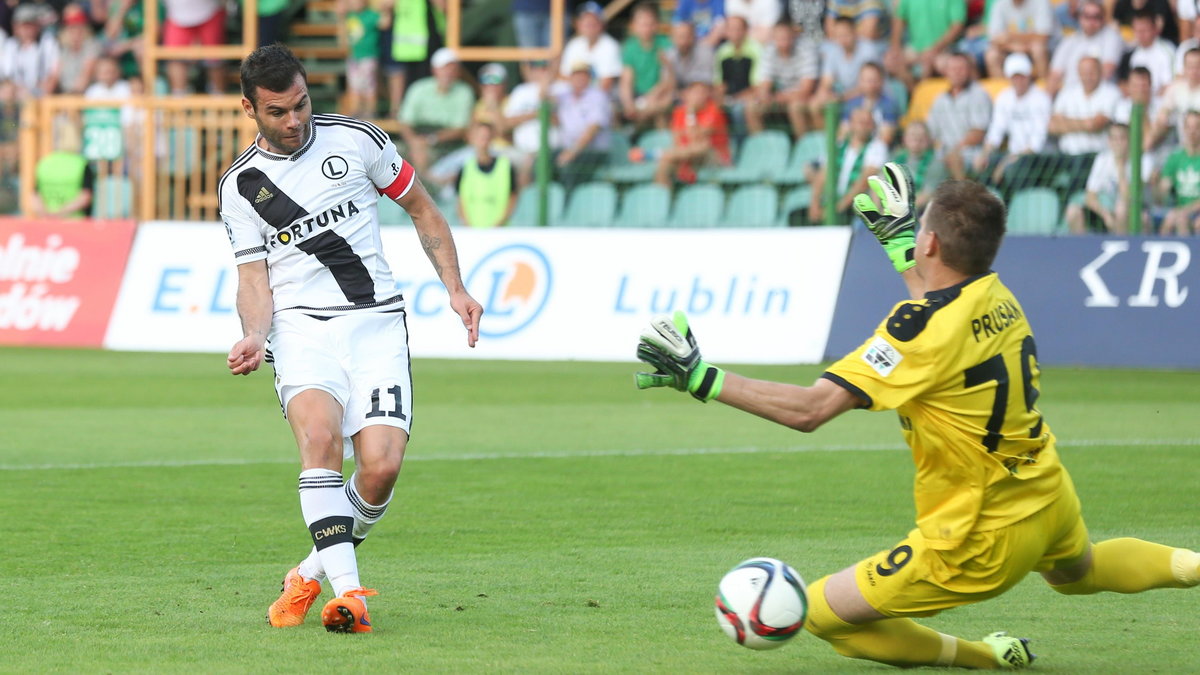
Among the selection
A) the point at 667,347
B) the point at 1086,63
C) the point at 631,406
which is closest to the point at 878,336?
the point at 667,347

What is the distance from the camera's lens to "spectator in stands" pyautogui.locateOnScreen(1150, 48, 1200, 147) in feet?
51.4

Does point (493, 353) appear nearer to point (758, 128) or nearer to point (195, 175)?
point (758, 128)

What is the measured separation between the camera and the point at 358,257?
20.9ft

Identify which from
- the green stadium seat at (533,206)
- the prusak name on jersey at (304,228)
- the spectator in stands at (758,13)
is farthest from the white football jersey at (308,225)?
the spectator in stands at (758,13)

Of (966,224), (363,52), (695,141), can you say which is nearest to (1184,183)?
(695,141)

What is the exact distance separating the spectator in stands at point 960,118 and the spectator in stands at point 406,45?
7.09 m

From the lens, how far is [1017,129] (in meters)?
16.1

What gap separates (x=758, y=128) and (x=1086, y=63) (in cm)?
326

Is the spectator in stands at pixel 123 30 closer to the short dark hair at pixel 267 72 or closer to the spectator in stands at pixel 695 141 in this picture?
the spectator in stands at pixel 695 141

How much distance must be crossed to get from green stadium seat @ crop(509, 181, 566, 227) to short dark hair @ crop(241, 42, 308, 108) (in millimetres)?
12054

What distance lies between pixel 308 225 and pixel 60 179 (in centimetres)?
1455

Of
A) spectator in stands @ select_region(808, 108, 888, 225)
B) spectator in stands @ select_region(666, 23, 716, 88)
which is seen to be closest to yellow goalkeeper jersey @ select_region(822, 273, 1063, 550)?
spectator in stands @ select_region(808, 108, 888, 225)

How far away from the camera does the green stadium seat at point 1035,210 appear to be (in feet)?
52.2

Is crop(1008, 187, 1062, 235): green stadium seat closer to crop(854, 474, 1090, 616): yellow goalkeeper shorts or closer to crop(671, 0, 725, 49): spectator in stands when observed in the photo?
crop(671, 0, 725, 49): spectator in stands
